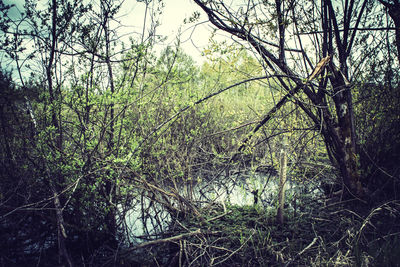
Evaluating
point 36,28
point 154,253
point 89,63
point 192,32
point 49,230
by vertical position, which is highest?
point 36,28

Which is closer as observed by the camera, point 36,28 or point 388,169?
point 36,28

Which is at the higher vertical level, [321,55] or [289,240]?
[321,55]

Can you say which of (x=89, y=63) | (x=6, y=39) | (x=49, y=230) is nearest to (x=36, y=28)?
(x=6, y=39)

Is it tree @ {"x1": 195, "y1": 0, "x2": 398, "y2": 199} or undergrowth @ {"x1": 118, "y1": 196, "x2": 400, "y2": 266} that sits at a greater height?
tree @ {"x1": 195, "y1": 0, "x2": 398, "y2": 199}

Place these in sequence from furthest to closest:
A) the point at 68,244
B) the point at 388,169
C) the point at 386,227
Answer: the point at 68,244 < the point at 388,169 < the point at 386,227

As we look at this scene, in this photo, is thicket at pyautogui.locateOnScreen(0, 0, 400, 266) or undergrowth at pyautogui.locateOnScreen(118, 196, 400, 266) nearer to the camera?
undergrowth at pyautogui.locateOnScreen(118, 196, 400, 266)

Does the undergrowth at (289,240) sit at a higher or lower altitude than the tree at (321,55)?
lower

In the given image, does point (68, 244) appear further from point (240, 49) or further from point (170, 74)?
point (240, 49)

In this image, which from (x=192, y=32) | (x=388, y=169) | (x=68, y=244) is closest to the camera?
(x=192, y=32)

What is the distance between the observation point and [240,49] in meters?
2.73

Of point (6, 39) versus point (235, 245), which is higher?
point (6, 39)

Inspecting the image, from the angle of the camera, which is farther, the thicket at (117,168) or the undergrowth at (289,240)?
the thicket at (117,168)

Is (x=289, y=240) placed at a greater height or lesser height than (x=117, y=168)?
lesser

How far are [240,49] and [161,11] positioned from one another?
1.21 m
